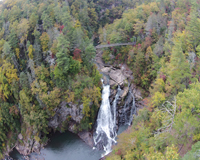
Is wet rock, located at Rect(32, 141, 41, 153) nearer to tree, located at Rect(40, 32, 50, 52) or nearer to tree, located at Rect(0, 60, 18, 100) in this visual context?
tree, located at Rect(0, 60, 18, 100)

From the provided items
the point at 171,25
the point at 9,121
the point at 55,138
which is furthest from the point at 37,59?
the point at 171,25

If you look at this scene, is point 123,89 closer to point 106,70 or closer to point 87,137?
point 106,70

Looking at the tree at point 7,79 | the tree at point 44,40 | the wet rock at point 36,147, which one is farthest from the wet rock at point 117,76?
the tree at point 7,79

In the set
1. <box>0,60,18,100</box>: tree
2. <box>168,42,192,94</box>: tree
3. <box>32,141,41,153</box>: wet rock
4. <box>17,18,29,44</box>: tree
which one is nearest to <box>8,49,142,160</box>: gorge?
<box>32,141,41,153</box>: wet rock

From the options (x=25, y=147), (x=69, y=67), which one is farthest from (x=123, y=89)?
(x=25, y=147)

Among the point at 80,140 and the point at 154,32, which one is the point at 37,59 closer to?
the point at 80,140

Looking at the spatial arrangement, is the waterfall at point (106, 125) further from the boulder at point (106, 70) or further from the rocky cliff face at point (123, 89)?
the boulder at point (106, 70)
